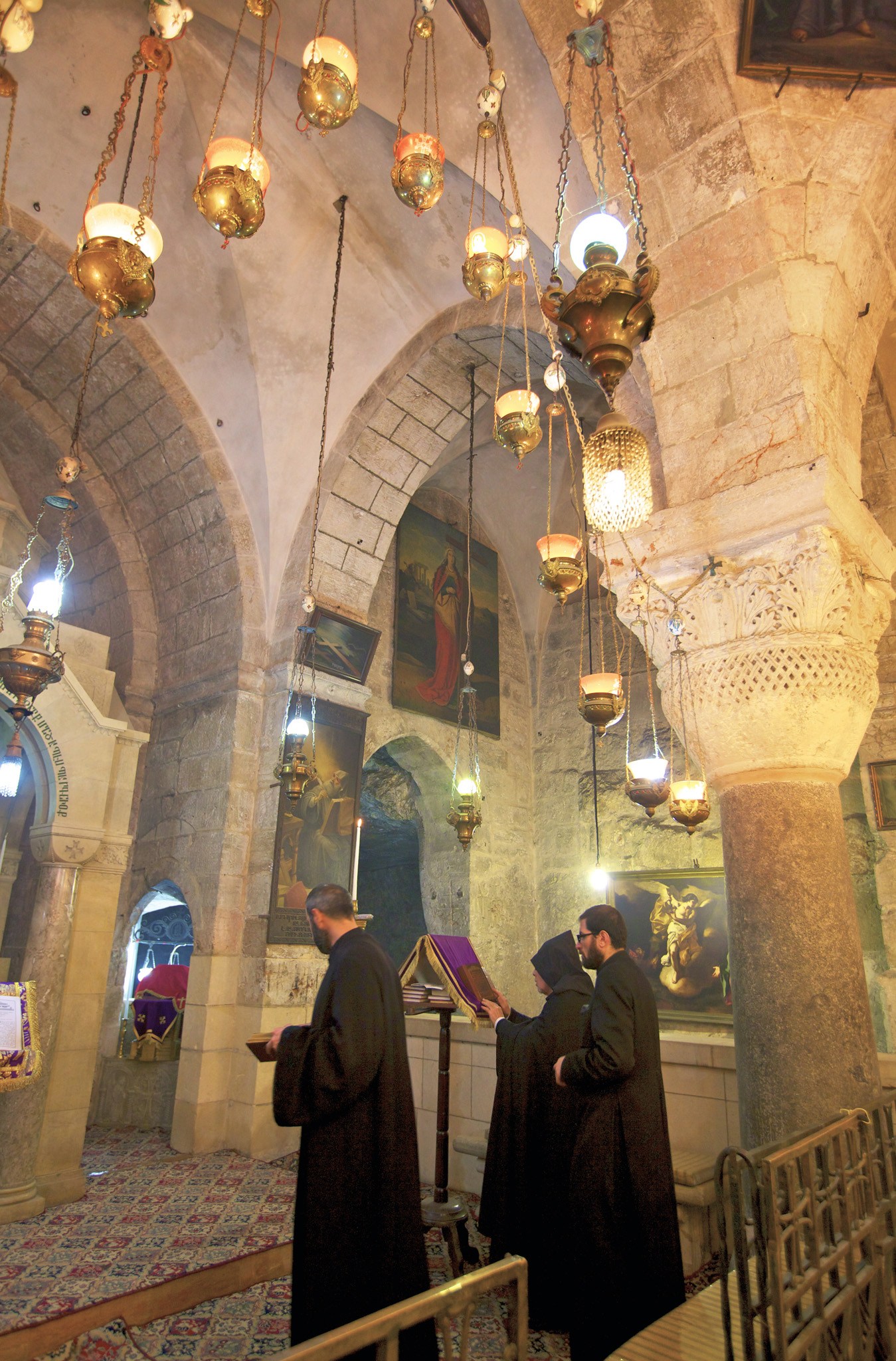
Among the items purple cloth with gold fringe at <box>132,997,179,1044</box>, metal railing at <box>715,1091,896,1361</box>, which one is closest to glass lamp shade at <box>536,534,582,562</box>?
metal railing at <box>715,1091,896,1361</box>

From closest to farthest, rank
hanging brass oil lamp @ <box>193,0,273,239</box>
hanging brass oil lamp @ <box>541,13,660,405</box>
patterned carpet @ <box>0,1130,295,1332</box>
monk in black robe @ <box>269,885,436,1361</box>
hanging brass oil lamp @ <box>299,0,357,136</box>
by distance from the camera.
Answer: hanging brass oil lamp @ <box>541,13,660,405</box>, monk in black robe @ <box>269,885,436,1361</box>, hanging brass oil lamp @ <box>193,0,273,239</box>, hanging brass oil lamp @ <box>299,0,357,136</box>, patterned carpet @ <box>0,1130,295,1332</box>

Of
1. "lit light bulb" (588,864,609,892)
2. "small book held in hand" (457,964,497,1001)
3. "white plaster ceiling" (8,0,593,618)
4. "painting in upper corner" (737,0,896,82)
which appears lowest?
"small book held in hand" (457,964,497,1001)

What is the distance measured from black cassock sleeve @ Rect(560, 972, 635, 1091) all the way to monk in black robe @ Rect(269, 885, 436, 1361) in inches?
27.1

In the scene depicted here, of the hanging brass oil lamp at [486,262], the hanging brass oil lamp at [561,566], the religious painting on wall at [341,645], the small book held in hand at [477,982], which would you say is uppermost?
the hanging brass oil lamp at [486,262]

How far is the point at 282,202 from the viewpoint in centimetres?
716

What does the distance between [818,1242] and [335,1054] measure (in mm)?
1392

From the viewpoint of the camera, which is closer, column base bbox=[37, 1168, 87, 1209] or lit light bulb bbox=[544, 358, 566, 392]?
lit light bulb bbox=[544, 358, 566, 392]

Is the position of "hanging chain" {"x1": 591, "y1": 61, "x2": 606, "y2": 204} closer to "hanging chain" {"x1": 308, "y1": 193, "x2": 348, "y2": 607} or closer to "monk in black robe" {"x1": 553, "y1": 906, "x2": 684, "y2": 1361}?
"monk in black robe" {"x1": 553, "y1": 906, "x2": 684, "y2": 1361}

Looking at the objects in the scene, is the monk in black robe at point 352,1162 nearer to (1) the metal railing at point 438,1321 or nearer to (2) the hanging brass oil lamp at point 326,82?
(1) the metal railing at point 438,1321

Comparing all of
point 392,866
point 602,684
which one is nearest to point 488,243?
point 602,684

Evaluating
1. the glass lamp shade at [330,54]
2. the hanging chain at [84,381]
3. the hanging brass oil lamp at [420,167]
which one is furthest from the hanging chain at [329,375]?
the glass lamp shade at [330,54]

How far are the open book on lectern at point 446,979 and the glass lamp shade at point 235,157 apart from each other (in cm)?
354

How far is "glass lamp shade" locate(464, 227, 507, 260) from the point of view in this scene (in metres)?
3.88

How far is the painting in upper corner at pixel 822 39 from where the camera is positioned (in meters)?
3.45
